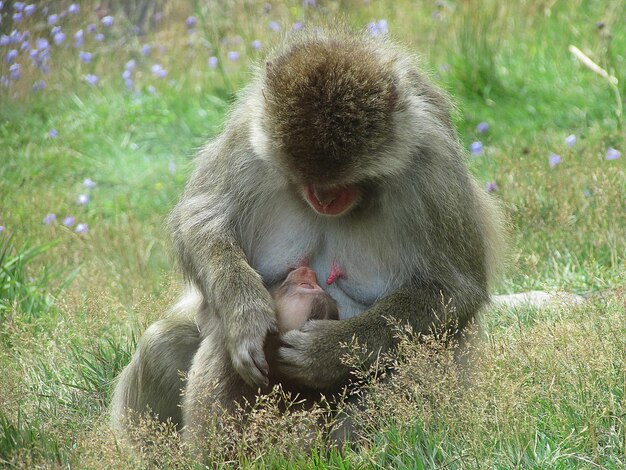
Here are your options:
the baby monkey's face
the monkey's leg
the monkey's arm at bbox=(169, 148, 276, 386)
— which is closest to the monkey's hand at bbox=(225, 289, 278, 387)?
the monkey's arm at bbox=(169, 148, 276, 386)

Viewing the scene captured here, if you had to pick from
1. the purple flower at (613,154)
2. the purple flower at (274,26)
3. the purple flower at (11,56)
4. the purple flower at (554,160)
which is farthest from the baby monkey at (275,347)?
the purple flower at (274,26)

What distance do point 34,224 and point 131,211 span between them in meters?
0.86

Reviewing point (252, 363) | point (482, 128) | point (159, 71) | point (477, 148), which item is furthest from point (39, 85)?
point (252, 363)

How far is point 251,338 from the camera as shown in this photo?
4312mm

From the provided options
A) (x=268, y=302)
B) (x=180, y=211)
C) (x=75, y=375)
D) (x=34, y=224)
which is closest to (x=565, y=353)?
(x=268, y=302)

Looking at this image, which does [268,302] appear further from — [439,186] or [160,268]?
[160,268]

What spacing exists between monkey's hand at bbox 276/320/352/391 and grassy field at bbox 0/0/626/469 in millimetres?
250

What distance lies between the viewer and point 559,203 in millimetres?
6789

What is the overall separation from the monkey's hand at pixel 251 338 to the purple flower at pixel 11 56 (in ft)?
19.8

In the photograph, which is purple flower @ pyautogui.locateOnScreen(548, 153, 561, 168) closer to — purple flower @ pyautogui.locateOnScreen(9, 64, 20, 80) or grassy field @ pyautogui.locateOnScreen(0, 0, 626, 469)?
grassy field @ pyautogui.locateOnScreen(0, 0, 626, 469)

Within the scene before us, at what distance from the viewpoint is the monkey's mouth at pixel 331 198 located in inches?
168

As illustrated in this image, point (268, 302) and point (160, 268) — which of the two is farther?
point (160, 268)

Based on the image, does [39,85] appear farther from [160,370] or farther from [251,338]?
[251,338]

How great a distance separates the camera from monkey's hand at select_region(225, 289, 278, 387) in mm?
4305
